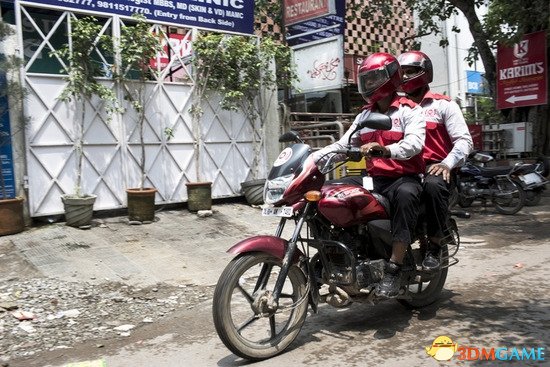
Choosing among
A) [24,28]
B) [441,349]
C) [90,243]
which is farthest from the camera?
[24,28]

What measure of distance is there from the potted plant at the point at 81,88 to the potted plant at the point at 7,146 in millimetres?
622

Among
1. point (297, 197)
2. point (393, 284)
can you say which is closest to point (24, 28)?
point (297, 197)

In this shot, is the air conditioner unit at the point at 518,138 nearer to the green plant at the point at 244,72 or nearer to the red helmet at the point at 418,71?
the green plant at the point at 244,72

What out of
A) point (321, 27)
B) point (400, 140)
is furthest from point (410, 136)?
point (321, 27)

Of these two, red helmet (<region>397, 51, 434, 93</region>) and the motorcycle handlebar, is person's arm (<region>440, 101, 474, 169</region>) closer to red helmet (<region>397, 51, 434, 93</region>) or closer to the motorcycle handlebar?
red helmet (<region>397, 51, 434, 93</region>)

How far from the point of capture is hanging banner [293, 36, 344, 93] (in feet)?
34.0

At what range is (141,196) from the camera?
7445 millimetres

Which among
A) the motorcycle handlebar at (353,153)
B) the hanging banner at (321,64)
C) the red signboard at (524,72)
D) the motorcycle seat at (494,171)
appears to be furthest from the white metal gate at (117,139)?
the red signboard at (524,72)

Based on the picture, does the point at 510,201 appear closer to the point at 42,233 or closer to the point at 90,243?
the point at 90,243

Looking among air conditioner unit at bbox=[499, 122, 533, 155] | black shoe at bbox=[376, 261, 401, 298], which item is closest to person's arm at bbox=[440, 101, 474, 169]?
black shoe at bbox=[376, 261, 401, 298]

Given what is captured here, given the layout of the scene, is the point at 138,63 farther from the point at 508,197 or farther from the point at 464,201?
the point at 508,197

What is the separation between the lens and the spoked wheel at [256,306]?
3006mm

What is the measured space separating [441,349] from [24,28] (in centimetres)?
757

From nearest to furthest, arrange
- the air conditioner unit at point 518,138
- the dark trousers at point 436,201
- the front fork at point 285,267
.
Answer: the front fork at point 285,267
the dark trousers at point 436,201
the air conditioner unit at point 518,138
